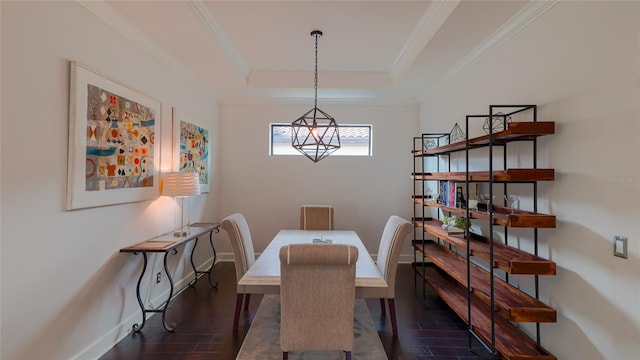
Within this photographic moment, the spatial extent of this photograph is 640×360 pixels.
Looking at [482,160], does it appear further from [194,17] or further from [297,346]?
[194,17]

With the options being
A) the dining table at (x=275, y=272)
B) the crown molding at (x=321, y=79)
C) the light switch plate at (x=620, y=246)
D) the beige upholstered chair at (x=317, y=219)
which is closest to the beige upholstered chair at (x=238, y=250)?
the dining table at (x=275, y=272)

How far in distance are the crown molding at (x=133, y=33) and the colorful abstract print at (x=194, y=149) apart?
2.00 ft

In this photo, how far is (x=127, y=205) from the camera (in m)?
2.41

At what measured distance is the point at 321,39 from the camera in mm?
2828

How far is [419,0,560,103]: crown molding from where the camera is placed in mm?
1942

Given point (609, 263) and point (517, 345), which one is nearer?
point (609, 263)

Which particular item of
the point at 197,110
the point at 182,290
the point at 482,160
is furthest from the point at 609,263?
the point at 197,110

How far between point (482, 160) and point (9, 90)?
11.6ft

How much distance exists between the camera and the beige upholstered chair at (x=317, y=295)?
1.62 metres

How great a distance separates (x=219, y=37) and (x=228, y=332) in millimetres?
2776

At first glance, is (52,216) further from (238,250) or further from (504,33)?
(504,33)

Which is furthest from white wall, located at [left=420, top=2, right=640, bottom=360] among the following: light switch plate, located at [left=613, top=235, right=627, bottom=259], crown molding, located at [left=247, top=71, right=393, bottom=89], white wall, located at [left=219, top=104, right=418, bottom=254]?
white wall, located at [left=219, top=104, right=418, bottom=254]

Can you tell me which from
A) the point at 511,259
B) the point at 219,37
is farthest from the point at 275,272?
the point at 219,37

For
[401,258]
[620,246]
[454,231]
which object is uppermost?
[620,246]
